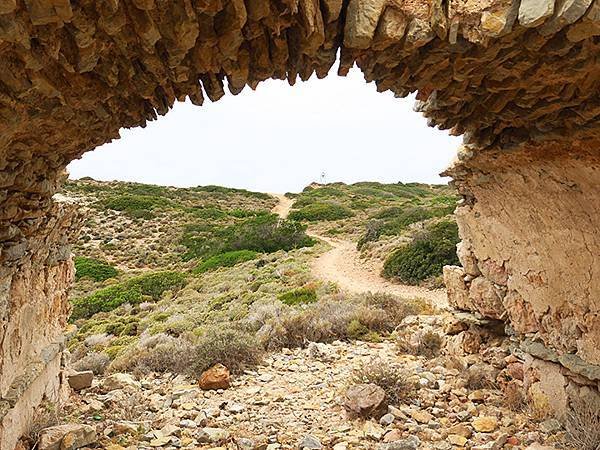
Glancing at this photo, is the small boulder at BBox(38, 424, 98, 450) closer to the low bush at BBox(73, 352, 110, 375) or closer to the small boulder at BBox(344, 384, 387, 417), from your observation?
the small boulder at BBox(344, 384, 387, 417)

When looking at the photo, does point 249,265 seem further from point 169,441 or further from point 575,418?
point 575,418

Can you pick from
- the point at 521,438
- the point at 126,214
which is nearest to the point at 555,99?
the point at 521,438

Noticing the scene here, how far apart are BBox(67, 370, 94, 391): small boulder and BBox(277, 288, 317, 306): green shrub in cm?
631

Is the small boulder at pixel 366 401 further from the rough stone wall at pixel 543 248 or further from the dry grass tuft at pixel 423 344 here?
the dry grass tuft at pixel 423 344

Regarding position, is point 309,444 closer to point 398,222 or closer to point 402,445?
point 402,445

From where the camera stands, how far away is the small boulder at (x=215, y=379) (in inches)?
282

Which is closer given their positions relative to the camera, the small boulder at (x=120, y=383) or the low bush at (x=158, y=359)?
the small boulder at (x=120, y=383)

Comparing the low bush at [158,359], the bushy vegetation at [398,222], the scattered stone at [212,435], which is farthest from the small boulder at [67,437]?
the bushy vegetation at [398,222]

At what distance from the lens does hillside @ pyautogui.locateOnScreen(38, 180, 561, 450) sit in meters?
5.54

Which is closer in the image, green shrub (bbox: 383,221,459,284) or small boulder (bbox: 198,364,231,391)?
small boulder (bbox: 198,364,231,391)

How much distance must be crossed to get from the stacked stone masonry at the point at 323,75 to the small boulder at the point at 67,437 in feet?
0.88

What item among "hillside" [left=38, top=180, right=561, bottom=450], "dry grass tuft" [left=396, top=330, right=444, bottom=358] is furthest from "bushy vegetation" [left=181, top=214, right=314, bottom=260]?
"dry grass tuft" [left=396, top=330, right=444, bottom=358]

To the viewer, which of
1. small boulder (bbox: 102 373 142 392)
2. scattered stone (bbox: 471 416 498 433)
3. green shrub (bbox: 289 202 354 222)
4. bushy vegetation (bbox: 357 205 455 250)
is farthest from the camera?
green shrub (bbox: 289 202 354 222)

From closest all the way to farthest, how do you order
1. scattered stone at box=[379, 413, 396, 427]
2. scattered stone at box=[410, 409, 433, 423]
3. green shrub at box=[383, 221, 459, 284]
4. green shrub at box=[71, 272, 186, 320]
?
scattered stone at box=[379, 413, 396, 427], scattered stone at box=[410, 409, 433, 423], green shrub at box=[383, 221, 459, 284], green shrub at box=[71, 272, 186, 320]
